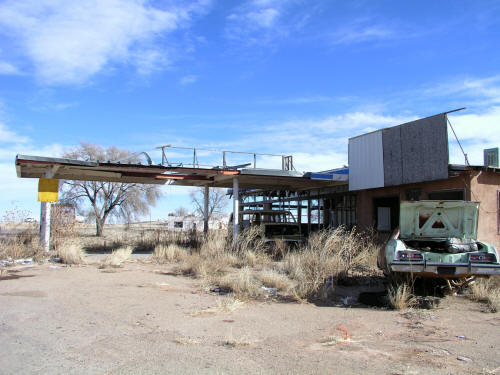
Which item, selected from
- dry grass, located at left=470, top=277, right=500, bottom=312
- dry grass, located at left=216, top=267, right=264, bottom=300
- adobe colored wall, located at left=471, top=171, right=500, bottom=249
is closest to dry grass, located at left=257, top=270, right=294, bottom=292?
dry grass, located at left=216, top=267, right=264, bottom=300

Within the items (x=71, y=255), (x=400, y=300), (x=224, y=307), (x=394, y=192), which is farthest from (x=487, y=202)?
(x=71, y=255)

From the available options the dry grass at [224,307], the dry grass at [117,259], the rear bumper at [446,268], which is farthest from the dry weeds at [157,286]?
the rear bumper at [446,268]

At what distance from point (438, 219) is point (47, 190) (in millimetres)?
12683

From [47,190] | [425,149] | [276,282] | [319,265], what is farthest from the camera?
[47,190]

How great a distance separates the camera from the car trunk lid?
966 cm

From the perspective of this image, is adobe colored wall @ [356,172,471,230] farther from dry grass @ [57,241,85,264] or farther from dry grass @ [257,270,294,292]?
dry grass @ [57,241,85,264]

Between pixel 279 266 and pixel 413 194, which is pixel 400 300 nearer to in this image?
pixel 279 266

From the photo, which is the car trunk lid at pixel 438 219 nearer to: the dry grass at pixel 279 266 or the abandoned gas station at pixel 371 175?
the dry grass at pixel 279 266

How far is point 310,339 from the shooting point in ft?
20.1

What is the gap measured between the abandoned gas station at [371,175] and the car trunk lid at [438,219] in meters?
3.59

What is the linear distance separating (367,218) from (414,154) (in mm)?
3691

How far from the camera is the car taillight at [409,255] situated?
8469 millimetres

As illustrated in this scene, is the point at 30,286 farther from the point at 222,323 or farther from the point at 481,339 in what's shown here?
the point at 481,339

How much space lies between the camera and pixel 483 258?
842 centimetres
